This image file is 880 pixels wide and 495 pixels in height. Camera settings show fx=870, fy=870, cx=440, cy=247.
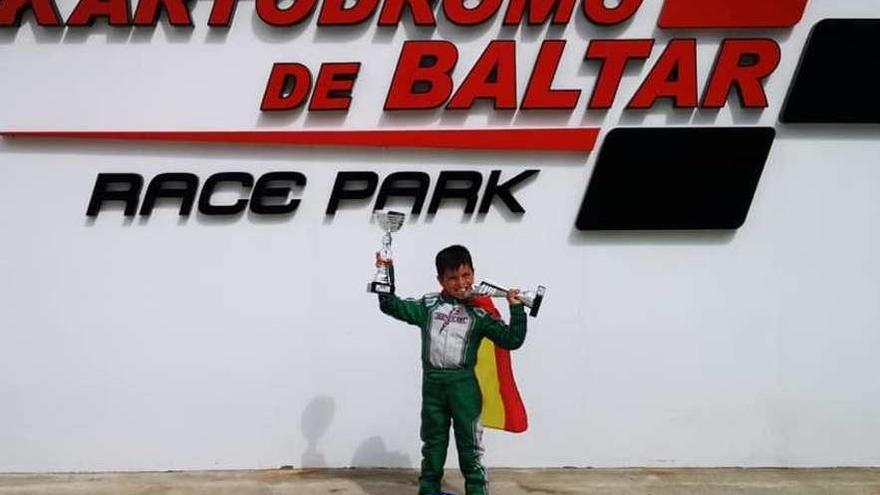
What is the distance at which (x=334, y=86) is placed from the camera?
5469mm

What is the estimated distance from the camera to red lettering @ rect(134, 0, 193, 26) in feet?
17.8

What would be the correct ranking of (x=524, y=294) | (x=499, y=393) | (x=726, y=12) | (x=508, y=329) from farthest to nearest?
(x=726, y=12)
(x=499, y=393)
(x=508, y=329)
(x=524, y=294)

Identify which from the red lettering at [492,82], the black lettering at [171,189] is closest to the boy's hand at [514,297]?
the red lettering at [492,82]

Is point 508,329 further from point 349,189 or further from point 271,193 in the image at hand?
point 271,193

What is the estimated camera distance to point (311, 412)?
221 inches

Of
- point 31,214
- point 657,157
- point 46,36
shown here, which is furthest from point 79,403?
point 657,157

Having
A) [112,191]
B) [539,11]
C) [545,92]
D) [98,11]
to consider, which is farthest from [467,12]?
[112,191]

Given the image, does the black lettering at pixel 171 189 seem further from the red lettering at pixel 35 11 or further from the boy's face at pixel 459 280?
the boy's face at pixel 459 280

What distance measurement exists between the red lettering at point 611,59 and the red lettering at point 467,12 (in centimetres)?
68

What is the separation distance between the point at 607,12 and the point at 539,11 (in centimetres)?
43

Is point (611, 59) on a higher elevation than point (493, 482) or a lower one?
higher

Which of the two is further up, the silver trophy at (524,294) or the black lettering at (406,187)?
the black lettering at (406,187)

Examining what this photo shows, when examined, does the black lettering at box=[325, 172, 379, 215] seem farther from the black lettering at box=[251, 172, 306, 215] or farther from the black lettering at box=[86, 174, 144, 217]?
the black lettering at box=[86, 174, 144, 217]

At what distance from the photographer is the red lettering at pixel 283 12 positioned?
5.45 m
